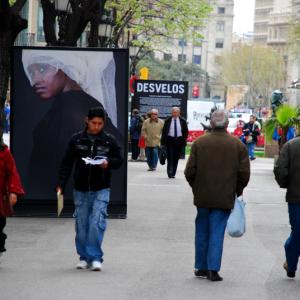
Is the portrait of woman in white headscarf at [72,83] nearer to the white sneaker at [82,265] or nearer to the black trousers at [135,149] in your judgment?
the white sneaker at [82,265]

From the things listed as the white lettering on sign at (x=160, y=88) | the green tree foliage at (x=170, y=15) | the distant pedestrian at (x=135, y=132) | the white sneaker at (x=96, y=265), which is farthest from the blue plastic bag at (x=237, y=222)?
the green tree foliage at (x=170, y=15)

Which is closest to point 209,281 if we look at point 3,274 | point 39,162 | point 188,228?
point 3,274

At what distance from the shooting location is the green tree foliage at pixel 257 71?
160125 mm

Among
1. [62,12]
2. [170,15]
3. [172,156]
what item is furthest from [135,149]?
[62,12]

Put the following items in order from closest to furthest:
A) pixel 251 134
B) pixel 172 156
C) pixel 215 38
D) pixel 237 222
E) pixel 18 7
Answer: pixel 237 222 < pixel 18 7 < pixel 172 156 < pixel 251 134 < pixel 215 38

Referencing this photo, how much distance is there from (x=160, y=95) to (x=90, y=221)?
2629 centimetres

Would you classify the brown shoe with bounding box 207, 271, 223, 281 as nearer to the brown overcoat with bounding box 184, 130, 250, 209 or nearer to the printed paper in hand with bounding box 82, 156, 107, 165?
the brown overcoat with bounding box 184, 130, 250, 209

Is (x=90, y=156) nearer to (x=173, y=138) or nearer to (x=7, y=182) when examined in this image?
(x=7, y=182)

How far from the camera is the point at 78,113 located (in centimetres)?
1664

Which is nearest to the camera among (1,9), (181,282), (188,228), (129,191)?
(181,282)

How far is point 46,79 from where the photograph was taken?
16578mm

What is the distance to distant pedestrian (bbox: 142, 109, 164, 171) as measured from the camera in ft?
96.9

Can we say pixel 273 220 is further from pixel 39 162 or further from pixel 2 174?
pixel 2 174

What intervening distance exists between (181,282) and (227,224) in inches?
30.1
